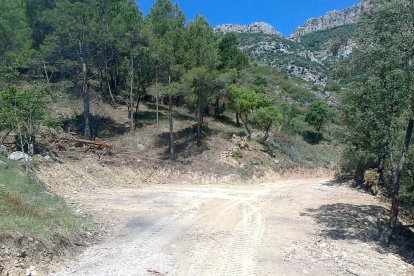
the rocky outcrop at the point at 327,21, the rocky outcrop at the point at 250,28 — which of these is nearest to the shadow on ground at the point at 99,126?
the rocky outcrop at the point at 250,28

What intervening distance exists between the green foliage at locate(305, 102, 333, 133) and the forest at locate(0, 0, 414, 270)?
13 cm

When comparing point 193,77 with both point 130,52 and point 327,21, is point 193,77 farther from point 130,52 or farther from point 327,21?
point 327,21

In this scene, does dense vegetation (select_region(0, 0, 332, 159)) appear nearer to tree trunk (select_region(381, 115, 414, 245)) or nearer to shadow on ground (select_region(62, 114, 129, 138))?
shadow on ground (select_region(62, 114, 129, 138))

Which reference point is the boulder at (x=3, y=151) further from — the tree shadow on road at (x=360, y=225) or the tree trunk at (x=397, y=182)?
the tree trunk at (x=397, y=182)

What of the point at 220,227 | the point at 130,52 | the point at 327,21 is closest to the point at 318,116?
the point at 130,52

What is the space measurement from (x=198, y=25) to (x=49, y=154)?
1535 centimetres

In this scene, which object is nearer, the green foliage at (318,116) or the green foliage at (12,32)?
the green foliage at (12,32)

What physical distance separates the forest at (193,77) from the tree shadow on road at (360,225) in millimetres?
512

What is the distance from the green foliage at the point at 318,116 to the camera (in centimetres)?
4575

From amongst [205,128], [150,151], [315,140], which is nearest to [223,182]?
[150,151]

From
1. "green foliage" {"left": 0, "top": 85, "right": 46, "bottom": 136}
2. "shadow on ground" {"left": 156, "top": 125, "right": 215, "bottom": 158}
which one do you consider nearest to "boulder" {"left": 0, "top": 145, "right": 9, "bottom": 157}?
"green foliage" {"left": 0, "top": 85, "right": 46, "bottom": 136}

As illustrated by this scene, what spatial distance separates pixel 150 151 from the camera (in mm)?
30219

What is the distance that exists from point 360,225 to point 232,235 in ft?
20.0

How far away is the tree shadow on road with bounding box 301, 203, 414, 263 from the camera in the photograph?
14.7 metres
